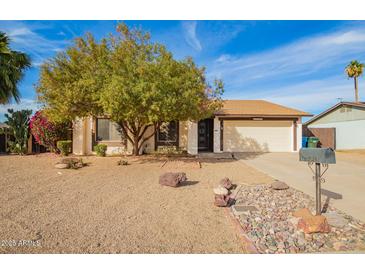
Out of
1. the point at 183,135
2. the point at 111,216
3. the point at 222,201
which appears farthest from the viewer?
the point at 183,135

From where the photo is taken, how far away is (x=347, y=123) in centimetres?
1766

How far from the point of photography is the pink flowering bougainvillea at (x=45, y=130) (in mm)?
12430

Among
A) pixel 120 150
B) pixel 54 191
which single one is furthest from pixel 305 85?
pixel 54 191

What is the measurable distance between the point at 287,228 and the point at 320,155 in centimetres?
143

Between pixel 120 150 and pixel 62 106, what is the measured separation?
5333mm

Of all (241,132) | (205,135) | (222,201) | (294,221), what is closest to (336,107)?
(241,132)

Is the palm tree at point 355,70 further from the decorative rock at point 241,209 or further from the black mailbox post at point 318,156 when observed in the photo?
the decorative rock at point 241,209

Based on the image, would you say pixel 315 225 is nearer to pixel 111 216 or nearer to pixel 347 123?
pixel 111 216

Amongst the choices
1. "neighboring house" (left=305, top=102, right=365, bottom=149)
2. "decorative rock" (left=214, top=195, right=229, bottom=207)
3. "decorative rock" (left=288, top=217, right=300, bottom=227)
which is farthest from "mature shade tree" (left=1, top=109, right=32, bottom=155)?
"neighboring house" (left=305, top=102, right=365, bottom=149)

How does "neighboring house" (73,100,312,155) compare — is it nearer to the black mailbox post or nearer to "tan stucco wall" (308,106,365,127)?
"tan stucco wall" (308,106,365,127)

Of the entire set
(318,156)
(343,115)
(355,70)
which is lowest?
(318,156)

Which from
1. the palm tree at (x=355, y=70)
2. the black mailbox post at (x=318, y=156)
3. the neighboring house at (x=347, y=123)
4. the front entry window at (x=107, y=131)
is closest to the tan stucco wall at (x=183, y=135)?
the front entry window at (x=107, y=131)

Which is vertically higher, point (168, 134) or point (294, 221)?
point (168, 134)

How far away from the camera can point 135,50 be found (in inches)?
355
